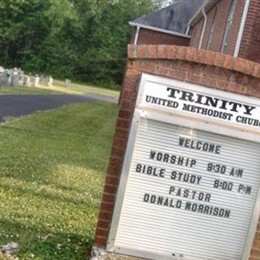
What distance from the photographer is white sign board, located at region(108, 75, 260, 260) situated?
5.21m

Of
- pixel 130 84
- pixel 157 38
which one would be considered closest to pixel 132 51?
pixel 130 84

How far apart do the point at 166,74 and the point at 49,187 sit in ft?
13.6

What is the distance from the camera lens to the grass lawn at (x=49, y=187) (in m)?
5.82

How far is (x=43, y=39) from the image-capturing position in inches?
2788

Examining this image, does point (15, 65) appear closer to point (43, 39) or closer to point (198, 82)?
point (43, 39)

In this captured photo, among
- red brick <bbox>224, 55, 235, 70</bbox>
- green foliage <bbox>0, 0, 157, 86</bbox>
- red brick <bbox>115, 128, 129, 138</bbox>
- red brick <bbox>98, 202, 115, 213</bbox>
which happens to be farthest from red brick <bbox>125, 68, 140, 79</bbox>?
green foliage <bbox>0, 0, 157, 86</bbox>

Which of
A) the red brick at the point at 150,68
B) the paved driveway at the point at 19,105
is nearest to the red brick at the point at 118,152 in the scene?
the red brick at the point at 150,68

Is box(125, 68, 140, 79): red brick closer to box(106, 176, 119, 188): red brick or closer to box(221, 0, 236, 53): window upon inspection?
box(106, 176, 119, 188): red brick

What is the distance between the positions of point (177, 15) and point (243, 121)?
98.5ft

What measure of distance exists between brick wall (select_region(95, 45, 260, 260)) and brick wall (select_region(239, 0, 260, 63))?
8.06m

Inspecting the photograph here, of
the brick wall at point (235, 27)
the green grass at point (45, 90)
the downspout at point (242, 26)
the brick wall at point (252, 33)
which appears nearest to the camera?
the brick wall at point (252, 33)

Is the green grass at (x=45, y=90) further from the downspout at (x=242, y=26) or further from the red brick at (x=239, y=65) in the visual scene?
the red brick at (x=239, y=65)

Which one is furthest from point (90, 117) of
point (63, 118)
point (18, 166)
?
point (18, 166)

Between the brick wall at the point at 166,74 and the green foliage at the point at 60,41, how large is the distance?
208ft
